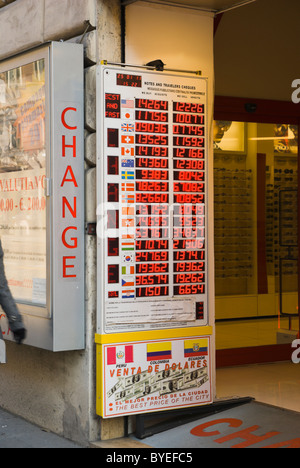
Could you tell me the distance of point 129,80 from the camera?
18.6 ft

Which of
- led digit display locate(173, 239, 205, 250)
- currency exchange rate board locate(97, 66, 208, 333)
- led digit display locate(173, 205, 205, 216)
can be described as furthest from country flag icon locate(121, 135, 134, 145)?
led digit display locate(173, 239, 205, 250)

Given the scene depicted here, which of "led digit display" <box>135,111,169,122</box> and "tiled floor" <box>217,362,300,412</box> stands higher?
"led digit display" <box>135,111,169,122</box>

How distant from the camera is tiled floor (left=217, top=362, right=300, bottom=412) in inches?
269

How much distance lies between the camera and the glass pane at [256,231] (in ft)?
28.3

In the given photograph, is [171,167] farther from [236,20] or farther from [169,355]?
[236,20]

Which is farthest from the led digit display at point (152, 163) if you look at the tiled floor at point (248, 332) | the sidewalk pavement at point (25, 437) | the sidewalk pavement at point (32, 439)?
the tiled floor at point (248, 332)

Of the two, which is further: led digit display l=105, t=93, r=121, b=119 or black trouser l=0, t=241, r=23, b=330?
black trouser l=0, t=241, r=23, b=330

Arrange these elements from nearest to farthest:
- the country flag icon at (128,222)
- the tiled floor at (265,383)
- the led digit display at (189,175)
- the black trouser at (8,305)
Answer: the country flag icon at (128,222), the black trouser at (8,305), the led digit display at (189,175), the tiled floor at (265,383)

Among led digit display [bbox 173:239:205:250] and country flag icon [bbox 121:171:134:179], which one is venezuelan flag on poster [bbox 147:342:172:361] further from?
country flag icon [bbox 121:171:134:179]

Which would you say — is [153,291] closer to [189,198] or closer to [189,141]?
[189,198]

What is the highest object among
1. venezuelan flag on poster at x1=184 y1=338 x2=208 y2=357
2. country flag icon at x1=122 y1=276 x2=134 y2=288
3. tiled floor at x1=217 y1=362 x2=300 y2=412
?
country flag icon at x1=122 y1=276 x2=134 y2=288

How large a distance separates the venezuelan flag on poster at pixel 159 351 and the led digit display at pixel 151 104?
1.77 m

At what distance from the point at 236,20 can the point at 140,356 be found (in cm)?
428

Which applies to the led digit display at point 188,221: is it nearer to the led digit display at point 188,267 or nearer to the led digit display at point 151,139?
the led digit display at point 188,267
